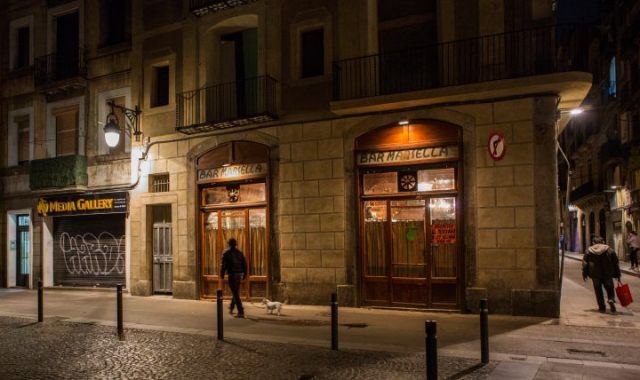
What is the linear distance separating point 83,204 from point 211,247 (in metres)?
5.47

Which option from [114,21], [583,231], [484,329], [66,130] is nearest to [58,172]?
[66,130]

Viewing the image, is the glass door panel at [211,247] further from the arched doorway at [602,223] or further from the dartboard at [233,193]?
the arched doorway at [602,223]

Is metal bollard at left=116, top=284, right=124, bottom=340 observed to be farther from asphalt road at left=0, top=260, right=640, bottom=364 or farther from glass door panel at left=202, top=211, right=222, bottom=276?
glass door panel at left=202, top=211, right=222, bottom=276

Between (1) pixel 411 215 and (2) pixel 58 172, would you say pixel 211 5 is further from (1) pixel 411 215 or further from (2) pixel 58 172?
(1) pixel 411 215

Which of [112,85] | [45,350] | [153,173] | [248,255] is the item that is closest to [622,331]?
[248,255]

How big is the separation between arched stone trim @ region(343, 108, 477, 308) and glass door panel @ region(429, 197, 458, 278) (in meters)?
0.34

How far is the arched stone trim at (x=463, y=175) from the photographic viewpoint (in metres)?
11.7

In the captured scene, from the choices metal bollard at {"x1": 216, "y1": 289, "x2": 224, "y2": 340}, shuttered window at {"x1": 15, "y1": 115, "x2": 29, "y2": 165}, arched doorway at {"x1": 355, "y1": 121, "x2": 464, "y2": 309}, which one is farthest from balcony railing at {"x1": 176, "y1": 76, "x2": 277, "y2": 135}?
shuttered window at {"x1": 15, "y1": 115, "x2": 29, "y2": 165}

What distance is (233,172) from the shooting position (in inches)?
589

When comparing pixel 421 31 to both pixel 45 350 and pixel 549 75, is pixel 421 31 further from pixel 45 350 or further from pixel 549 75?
pixel 45 350

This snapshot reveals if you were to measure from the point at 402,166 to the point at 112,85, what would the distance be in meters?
10.4

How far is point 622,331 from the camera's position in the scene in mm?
9602

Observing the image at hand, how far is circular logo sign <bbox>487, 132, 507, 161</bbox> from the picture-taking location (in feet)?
37.6

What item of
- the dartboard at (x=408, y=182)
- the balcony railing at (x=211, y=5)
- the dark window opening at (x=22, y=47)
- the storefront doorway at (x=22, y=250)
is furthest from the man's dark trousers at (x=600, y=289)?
the dark window opening at (x=22, y=47)
